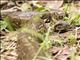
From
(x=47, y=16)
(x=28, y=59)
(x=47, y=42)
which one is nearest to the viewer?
(x=28, y=59)

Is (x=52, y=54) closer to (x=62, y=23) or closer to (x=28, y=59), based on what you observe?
(x=28, y=59)

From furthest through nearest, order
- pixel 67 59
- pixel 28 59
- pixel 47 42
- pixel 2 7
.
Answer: pixel 2 7 < pixel 47 42 < pixel 67 59 < pixel 28 59

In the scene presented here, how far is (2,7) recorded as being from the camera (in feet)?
12.8

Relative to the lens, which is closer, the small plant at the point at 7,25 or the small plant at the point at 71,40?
the small plant at the point at 71,40

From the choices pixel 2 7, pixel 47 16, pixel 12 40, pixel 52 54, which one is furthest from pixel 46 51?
pixel 2 7

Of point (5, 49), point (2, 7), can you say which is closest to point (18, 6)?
point (2, 7)

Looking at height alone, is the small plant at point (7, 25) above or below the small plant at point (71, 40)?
above

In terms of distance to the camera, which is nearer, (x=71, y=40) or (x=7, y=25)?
(x=71, y=40)

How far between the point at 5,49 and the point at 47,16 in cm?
88

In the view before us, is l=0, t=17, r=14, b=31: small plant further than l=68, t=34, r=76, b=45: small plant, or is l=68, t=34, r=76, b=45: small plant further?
l=0, t=17, r=14, b=31: small plant

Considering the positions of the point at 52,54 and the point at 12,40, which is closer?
the point at 52,54

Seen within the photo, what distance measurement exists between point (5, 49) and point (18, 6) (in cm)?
169

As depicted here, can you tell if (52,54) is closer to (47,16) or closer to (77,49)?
(77,49)

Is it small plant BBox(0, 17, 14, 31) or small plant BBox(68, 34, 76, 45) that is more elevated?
small plant BBox(0, 17, 14, 31)
